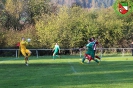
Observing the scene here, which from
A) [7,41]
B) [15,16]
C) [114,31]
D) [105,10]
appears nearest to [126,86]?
[7,41]

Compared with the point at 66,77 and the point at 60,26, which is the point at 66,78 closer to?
the point at 66,77

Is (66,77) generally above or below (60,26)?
below

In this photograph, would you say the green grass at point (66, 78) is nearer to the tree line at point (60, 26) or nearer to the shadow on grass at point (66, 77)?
the shadow on grass at point (66, 77)

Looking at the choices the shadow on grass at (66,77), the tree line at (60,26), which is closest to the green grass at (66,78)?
the shadow on grass at (66,77)

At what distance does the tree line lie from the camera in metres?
54.2

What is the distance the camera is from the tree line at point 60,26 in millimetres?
54156

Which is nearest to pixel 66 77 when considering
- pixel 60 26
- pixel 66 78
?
pixel 66 78

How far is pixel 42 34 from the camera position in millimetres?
55250

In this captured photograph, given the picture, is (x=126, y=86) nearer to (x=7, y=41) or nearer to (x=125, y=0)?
(x=7, y=41)

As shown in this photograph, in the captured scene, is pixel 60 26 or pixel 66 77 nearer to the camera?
pixel 66 77

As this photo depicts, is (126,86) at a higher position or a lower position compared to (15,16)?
lower

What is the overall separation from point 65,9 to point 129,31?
1236 centimetres

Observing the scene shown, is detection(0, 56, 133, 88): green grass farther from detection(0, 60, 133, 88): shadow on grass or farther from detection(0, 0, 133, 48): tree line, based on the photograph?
detection(0, 0, 133, 48): tree line

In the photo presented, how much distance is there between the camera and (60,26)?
182ft
